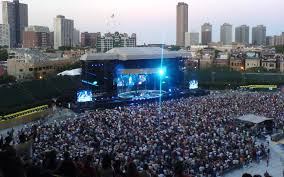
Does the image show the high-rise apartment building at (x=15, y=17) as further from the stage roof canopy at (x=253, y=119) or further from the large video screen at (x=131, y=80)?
the stage roof canopy at (x=253, y=119)

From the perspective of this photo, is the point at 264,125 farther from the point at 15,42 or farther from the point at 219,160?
the point at 15,42

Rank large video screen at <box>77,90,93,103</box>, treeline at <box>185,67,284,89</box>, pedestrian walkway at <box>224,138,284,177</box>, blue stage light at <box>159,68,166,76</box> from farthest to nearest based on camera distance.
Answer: treeline at <box>185,67,284,89</box>, blue stage light at <box>159,68,166,76</box>, large video screen at <box>77,90,93,103</box>, pedestrian walkway at <box>224,138,284,177</box>

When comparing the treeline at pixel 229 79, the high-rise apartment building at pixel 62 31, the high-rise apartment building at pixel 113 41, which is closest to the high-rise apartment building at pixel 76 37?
the high-rise apartment building at pixel 62 31

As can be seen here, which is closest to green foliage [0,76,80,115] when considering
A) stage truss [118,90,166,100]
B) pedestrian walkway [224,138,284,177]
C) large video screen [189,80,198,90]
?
stage truss [118,90,166,100]

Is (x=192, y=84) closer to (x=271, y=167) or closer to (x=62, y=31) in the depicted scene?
(x=271, y=167)

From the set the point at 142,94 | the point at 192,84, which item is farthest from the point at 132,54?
the point at 192,84

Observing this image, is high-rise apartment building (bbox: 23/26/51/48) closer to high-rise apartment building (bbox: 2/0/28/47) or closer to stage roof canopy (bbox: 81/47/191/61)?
high-rise apartment building (bbox: 2/0/28/47)

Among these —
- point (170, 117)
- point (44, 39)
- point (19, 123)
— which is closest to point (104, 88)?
point (19, 123)
